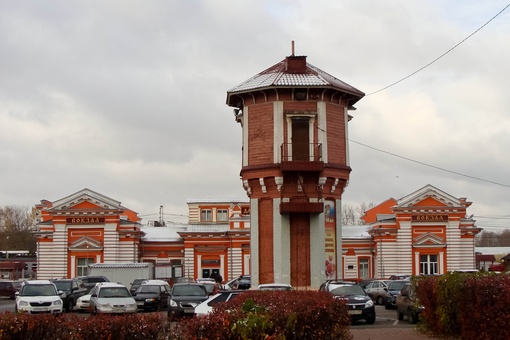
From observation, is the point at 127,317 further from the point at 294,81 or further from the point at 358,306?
the point at 294,81

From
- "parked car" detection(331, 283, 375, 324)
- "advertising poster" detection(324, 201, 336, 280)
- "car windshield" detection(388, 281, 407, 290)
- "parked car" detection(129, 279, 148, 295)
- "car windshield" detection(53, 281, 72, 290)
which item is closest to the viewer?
"parked car" detection(331, 283, 375, 324)

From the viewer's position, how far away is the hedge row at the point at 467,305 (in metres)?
16.6

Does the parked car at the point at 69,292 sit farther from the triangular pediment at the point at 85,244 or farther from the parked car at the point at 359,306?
the triangular pediment at the point at 85,244

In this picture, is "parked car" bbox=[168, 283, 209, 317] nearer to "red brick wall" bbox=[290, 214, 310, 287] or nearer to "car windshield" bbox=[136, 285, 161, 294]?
"red brick wall" bbox=[290, 214, 310, 287]

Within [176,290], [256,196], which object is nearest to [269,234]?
[256,196]

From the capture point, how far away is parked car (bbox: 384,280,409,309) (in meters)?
41.8

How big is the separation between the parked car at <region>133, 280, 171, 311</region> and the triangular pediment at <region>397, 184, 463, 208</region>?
31.1 metres

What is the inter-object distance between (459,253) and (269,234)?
3339 cm

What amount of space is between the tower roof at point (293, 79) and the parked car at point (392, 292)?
455 inches

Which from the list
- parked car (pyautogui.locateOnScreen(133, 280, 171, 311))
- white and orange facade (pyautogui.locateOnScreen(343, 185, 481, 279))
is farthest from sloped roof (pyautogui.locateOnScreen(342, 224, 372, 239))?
parked car (pyautogui.locateOnScreen(133, 280, 171, 311))

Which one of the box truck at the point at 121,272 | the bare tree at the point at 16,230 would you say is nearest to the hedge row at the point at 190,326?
the box truck at the point at 121,272

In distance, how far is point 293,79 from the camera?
126 ft

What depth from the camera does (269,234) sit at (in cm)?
3853

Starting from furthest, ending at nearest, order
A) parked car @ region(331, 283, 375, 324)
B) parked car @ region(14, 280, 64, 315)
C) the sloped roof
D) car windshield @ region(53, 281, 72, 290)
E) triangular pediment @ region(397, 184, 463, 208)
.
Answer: the sloped roof → triangular pediment @ region(397, 184, 463, 208) → car windshield @ region(53, 281, 72, 290) → parked car @ region(14, 280, 64, 315) → parked car @ region(331, 283, 375, 324)
